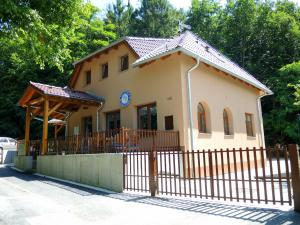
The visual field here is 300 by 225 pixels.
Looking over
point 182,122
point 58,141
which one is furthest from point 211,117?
point 58,141

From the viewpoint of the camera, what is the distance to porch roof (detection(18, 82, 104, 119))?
1470 centimetres

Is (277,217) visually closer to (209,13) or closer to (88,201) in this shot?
(88,201)

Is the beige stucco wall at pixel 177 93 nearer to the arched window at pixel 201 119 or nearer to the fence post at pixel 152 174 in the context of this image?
the arched window at pixel 201 119

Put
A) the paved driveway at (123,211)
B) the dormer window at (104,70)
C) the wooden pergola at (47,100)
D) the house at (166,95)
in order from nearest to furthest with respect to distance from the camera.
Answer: the paved driveway at (123,211) < the house at (166,95) < the wooden pergola at (47,100) < the dormer window at (104,70)

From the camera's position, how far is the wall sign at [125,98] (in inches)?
612

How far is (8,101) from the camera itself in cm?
3200

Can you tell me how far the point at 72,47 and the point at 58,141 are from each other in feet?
62.9

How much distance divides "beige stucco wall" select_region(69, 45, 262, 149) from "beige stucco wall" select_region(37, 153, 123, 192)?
146 inches

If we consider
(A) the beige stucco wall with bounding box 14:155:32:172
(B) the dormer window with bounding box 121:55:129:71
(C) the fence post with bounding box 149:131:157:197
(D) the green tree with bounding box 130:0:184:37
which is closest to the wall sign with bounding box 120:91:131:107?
(B) the dormer window with bounding box 121:55:129:71

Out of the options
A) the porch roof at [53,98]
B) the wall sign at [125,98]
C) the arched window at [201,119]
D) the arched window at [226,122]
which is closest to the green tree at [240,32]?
the arched window at [226,122]

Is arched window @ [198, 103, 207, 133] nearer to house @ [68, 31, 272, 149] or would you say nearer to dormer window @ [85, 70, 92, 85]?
house @ [68, 31, 272, 149]

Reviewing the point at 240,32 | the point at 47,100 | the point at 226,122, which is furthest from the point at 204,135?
the point at 240,32

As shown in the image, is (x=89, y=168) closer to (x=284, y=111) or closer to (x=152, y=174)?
(x=152, y=174)

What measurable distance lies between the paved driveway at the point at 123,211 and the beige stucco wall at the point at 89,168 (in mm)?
863
